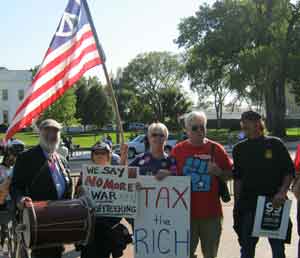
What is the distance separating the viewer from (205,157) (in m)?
4.89

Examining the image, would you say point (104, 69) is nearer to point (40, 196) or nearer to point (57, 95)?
point (57, 95)

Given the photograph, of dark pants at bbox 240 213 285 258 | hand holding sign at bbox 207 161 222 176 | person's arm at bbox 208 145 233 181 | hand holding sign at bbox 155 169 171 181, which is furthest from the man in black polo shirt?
hand holding sign at bbox 155 169 171 181

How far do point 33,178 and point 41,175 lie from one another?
3.2 inches

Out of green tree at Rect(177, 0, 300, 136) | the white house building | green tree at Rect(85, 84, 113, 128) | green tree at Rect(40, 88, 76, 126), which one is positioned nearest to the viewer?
green tree at Rect(177, 0, 300, 136)

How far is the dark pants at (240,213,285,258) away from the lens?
5.14 m

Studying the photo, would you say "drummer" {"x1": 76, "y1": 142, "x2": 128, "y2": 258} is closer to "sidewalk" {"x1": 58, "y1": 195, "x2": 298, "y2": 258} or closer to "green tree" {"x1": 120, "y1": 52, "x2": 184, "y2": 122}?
"sidewalk" {"x1": 58, "y1": 195, "x2": 298, "y2": 258}

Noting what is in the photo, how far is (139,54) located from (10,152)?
3091 inches

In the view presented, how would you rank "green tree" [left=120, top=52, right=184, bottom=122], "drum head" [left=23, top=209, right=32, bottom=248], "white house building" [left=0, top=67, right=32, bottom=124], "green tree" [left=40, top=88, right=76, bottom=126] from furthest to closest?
"white house building" [left=0, top=67, right=32, bottom=124], "green tree" [left=120, top=52, right=184, bottom=122], "green tree" [left=40, top=88, right=76, bottom=126], "drum head" [left=23, top=209, right=32, bottom=248]

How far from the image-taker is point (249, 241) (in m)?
5.20

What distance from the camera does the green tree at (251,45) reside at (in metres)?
40.3

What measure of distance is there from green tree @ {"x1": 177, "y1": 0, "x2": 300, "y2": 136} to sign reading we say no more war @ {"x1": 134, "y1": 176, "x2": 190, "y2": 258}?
35099 millimetres

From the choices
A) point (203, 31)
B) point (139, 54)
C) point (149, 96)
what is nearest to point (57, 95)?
point (203, 31)

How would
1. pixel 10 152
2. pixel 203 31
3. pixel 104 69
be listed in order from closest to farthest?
1. pixel 104 69
2. pixel 10 152
3. pixel 203 31

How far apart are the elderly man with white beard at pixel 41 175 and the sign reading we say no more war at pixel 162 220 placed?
2.75 ft
